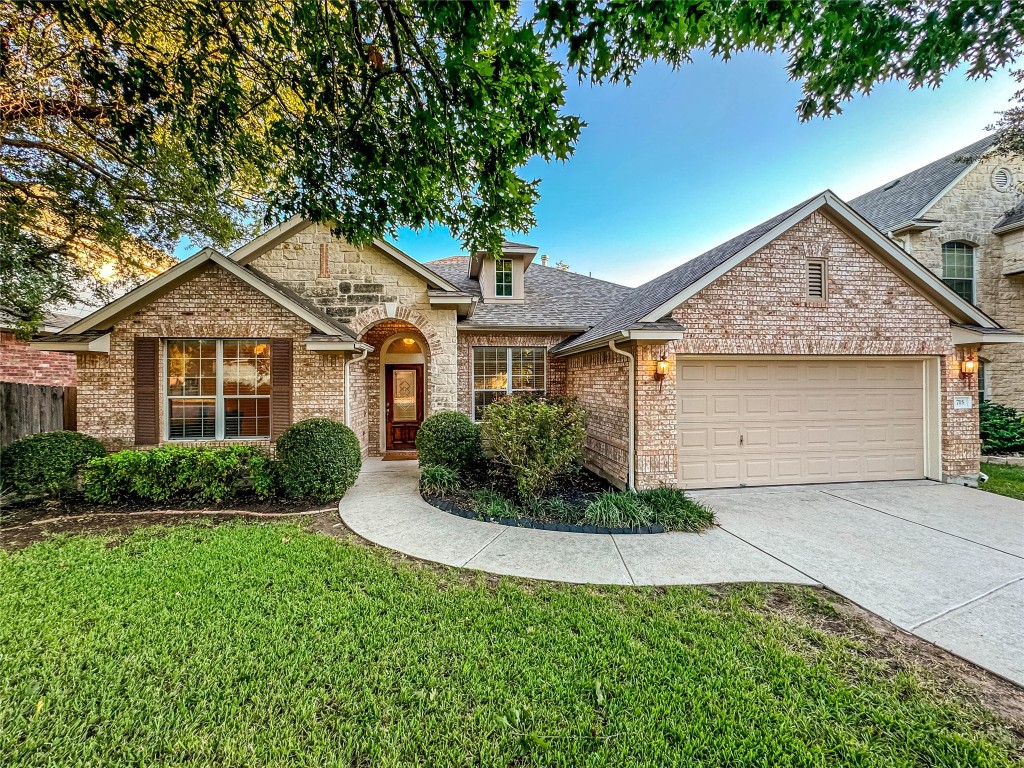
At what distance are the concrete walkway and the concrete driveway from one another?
0.05ft

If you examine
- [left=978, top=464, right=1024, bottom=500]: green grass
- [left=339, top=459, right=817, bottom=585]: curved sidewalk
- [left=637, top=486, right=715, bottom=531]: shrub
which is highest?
[left=637, top=486, right=715, bottom=531]: shrub

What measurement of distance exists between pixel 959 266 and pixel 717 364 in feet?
40.5

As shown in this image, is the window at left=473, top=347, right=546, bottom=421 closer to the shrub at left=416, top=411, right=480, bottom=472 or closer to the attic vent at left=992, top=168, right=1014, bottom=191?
the shrub at left=416, top=411, right=480, bottom=472

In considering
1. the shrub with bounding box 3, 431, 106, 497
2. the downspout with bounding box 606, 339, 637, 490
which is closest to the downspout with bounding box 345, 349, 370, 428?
the shrub with bounding box 3, 431, 106, 497

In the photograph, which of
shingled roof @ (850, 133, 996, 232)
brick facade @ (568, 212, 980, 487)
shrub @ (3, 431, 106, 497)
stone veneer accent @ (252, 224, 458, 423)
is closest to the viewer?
shrub @ (3, 431, 106, 497)

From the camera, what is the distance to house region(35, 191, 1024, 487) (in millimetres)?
7195

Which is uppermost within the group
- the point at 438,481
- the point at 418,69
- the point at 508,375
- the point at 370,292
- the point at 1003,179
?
the point at 1003,179

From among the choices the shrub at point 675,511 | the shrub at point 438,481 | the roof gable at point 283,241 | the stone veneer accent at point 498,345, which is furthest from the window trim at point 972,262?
the shrub at point 438,481

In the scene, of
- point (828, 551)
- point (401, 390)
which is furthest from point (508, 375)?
point (828, 551)

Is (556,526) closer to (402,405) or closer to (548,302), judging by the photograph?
(402,405)

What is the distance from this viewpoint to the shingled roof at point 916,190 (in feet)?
41.3

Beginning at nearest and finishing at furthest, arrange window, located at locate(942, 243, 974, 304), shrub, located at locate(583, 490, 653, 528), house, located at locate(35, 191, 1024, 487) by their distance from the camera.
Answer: shrub, located at locate(583, 490, 653, 528)
house, located at locate(35, 191, 1024, 487)
window, located at locate(942, 243, 974, 304)

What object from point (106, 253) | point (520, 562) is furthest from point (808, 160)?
point (106, 253)

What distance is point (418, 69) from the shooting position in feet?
14.9
